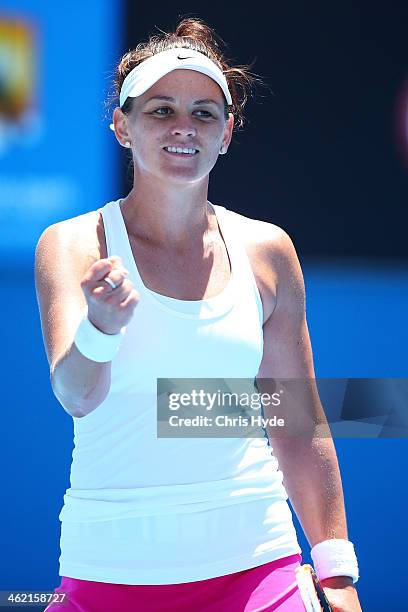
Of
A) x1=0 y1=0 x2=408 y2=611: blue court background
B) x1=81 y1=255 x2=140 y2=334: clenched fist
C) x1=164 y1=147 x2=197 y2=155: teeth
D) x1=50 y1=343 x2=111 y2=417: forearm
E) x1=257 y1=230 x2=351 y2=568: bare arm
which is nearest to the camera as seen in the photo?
x1=81 y1=255 x2=140 y2=334: clenched fist

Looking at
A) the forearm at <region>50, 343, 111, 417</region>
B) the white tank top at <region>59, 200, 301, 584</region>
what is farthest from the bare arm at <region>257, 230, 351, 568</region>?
the forearm at <region>50, 343, 111, 417</region>

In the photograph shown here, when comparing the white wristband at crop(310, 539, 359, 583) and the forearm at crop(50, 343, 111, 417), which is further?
the white wristband at crop(310, 539, 359, 583)

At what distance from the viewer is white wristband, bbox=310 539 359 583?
2.15 meters

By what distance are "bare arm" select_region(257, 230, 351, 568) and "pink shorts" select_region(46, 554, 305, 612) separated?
0.25m

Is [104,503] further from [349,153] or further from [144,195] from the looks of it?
[349,153]

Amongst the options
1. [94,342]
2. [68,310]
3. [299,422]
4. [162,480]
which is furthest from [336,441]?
[94,342]

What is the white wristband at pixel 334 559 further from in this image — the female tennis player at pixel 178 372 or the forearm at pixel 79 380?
the forearm at pixel 79 380

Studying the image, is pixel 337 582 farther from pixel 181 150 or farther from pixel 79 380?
pixel 181 150

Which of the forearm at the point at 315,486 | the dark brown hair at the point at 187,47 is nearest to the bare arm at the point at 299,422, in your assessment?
the forearm at the point at 315,486

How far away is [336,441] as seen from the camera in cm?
386

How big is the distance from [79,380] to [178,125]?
564 millimetres

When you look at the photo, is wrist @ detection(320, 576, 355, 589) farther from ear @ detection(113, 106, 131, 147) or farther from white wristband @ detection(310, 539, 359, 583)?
ear @ detection(113, 106, 131, 147)

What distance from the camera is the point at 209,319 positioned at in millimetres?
2035

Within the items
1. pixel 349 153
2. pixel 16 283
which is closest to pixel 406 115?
pixel 349 153
